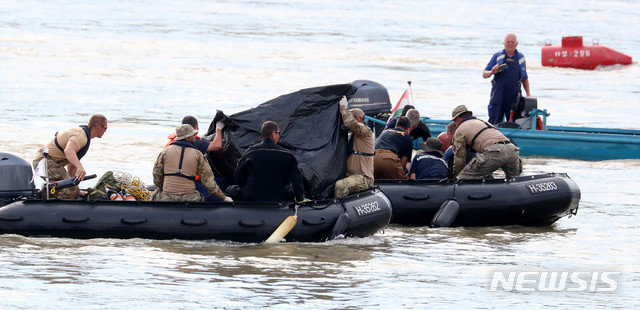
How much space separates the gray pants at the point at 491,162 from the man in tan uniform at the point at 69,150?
14.5ft

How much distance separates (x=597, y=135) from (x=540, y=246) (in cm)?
671

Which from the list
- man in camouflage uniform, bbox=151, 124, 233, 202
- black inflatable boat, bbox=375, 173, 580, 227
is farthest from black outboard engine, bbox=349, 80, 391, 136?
man in camouflage uniform, bbox=151, 124, 233, 202

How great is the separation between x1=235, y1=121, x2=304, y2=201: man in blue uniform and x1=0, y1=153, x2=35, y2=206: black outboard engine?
2.15 metres

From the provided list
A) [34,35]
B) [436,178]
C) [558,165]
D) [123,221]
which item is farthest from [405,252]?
[34,35]

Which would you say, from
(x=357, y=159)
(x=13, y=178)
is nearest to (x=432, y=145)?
(x=357, y=159)

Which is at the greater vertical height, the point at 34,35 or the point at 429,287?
the point at 34,35

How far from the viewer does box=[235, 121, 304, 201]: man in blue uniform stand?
10227mm

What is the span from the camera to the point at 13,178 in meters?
10.3

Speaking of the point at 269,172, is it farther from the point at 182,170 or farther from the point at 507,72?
the point at 507,72

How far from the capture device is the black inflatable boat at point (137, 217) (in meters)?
10.2

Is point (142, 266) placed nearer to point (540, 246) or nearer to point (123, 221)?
point (123, 221)

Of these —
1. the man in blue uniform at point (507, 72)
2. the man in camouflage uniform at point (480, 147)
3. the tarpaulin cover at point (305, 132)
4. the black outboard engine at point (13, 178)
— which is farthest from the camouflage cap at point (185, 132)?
the man in blue uniform at point (507, 72)

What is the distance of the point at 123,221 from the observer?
33.7ft

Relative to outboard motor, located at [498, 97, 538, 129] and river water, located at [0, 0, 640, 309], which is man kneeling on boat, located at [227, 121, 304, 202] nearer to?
river water, located at [0, 0, 640, 309]
